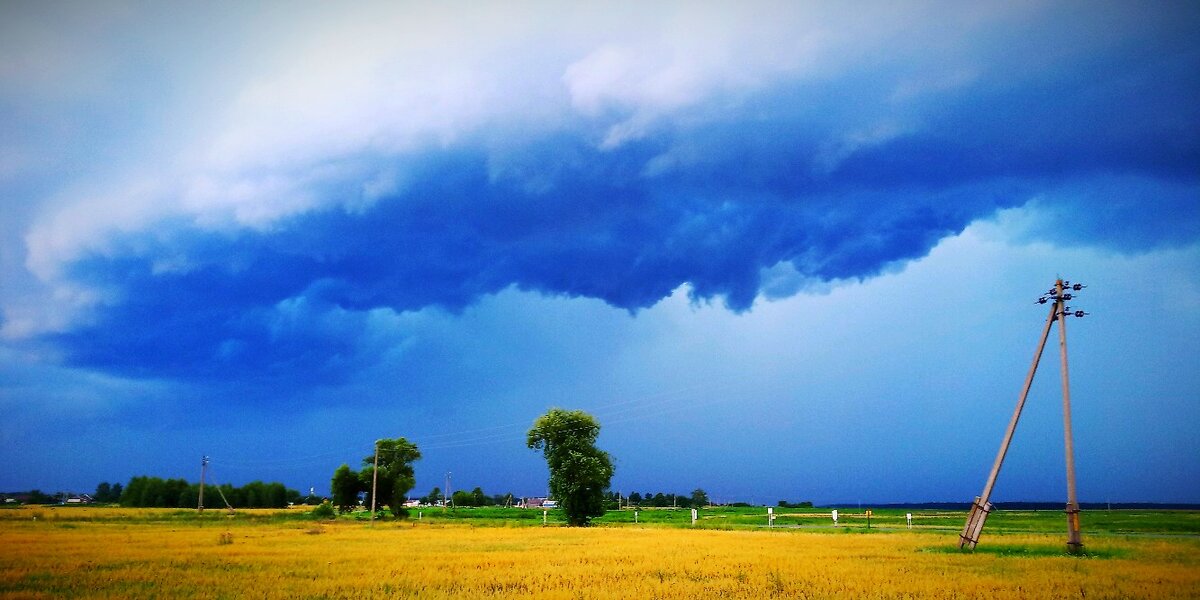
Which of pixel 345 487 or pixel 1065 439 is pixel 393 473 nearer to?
pixel 345 487

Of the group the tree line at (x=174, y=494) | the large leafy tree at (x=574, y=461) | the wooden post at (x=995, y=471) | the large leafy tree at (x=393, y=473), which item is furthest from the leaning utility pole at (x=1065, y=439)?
the tree line at (x=174, y=494)

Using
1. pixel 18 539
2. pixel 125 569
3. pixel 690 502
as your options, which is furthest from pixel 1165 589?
pixel 690 502

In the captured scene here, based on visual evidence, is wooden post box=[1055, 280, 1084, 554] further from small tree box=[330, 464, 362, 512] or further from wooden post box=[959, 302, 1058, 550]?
small tree box=[330, 464, 362, 512]

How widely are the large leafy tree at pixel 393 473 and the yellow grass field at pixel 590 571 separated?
59.1 meters

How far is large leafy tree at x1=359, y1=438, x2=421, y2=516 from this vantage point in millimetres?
95375

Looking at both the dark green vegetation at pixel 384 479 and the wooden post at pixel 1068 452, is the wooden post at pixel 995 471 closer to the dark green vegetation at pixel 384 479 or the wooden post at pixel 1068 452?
the wooden post at pixel 1068 452

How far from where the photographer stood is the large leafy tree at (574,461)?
241 feet

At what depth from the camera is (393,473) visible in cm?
9606

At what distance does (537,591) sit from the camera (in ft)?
64.1

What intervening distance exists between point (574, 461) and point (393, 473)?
34.1m

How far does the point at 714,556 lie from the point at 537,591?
1279 centimetres

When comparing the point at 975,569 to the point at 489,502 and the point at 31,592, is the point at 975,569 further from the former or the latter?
the point at 489,502

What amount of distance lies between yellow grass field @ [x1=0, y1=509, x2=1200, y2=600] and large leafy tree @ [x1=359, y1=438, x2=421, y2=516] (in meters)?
59.1

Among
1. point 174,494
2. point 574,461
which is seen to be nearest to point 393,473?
point 574,461
